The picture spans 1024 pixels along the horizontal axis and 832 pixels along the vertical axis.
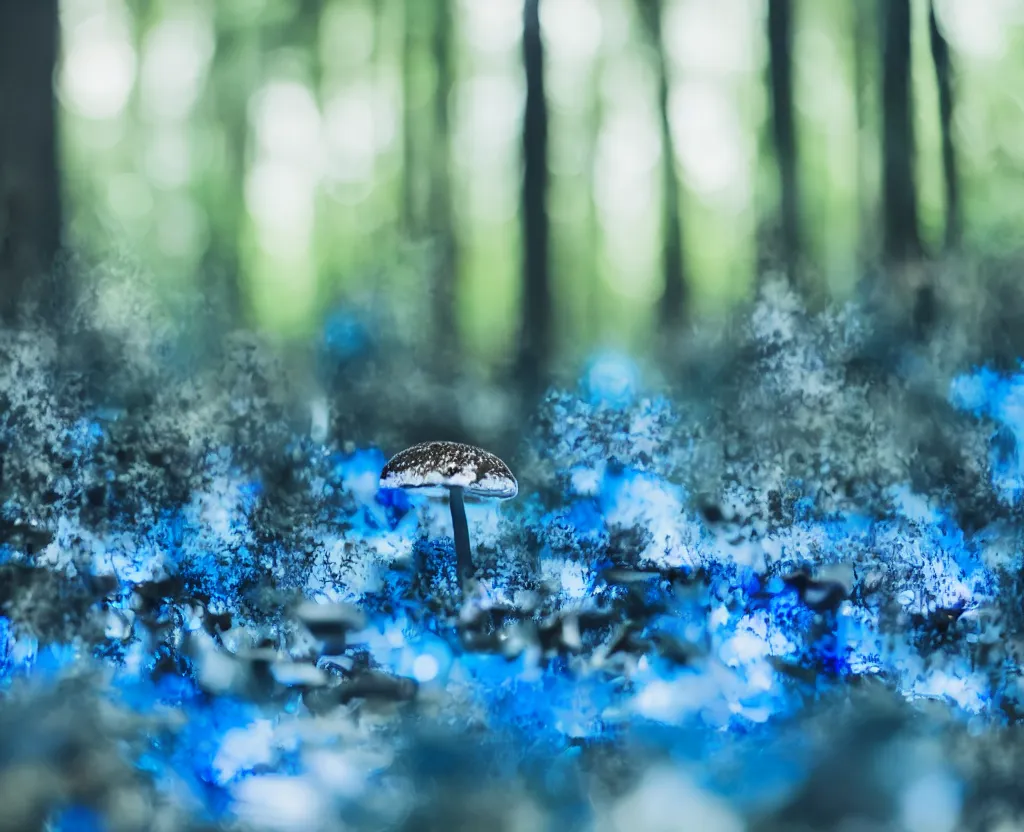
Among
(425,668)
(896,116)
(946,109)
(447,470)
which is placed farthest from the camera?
(896,116)

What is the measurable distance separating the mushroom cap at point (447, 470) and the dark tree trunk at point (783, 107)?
206cm

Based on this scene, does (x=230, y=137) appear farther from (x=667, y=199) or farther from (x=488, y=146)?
(x=667, y=199)

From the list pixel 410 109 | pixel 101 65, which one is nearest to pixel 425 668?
pixel 410 109

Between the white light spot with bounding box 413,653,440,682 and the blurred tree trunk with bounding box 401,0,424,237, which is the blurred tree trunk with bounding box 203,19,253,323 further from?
the white light spot with bounding box 413,653,440,682

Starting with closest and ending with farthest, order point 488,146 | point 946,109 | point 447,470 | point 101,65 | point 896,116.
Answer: point 447,470 → point 946,109 → point 896,116 → point 101,65 → point 488,146

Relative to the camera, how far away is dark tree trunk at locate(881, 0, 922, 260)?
4320 millimetres

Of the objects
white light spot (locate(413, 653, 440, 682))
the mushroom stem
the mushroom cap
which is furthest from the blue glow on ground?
the mushroom cap

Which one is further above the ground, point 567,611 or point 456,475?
point 456,475

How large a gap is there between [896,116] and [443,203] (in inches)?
92.1

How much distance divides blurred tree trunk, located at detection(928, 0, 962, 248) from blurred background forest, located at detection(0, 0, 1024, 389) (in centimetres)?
1

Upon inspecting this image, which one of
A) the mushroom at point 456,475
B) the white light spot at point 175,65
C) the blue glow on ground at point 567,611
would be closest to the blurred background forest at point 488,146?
the white light spot at point 175,65

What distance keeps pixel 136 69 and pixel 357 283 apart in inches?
64.1

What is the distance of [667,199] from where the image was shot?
4652mm

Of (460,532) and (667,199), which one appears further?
(667,199)
